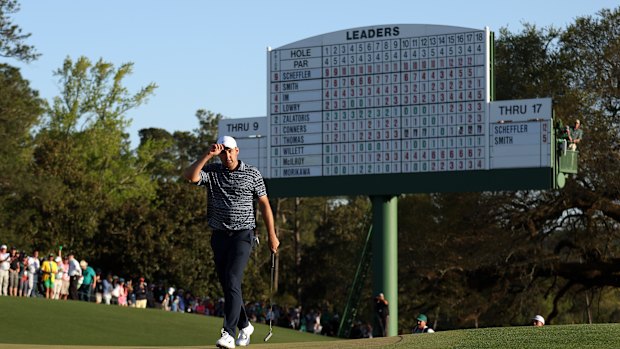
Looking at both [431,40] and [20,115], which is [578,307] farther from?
[431,40]

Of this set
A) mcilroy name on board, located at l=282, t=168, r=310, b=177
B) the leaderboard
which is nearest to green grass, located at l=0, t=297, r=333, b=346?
mcilroy name on board, located at l=282, t=168, r=310, b=177

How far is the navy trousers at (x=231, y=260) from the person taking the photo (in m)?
10.8

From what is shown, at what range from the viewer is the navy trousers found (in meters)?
10.8

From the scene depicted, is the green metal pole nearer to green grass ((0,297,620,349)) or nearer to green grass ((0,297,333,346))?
green grass ((0,297,620,349))

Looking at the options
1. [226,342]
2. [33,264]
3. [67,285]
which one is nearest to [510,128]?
[67,285]

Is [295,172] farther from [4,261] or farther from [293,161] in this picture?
[4,261]

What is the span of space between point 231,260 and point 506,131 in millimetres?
21654

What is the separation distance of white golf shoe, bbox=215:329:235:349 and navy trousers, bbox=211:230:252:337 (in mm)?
120

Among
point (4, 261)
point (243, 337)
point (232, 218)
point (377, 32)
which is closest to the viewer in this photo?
point (232, 218)

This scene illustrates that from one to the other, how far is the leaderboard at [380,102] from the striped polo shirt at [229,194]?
21.5 m

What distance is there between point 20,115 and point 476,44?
23936 millimetres

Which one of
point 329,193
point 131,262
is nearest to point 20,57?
point 131,262

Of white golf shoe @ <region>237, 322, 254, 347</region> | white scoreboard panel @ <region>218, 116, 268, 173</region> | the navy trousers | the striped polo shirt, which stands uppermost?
white scoreboard panel @ <region>218, 116, 268, 173</region>

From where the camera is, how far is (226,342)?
10586 millimetres
